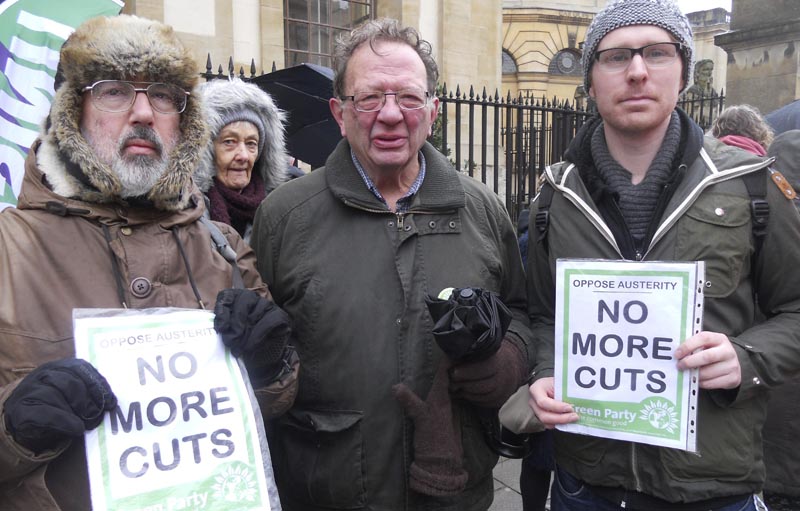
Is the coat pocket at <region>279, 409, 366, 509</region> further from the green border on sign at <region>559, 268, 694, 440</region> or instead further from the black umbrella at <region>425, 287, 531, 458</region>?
the green border on sign at <region>559, 268, 694, 440</region>

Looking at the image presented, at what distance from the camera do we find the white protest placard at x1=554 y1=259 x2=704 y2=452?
67.2 inches

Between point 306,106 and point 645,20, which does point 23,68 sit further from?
point 645,20

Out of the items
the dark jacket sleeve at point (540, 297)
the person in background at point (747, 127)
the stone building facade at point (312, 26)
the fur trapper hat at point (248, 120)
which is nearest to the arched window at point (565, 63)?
the stone building facade at point (312, 26)

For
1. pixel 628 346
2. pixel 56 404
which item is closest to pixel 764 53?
pixel 628 346

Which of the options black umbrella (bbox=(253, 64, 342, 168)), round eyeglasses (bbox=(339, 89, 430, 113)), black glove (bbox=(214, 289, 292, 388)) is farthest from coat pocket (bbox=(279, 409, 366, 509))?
black umbrella (bbox=(253, 64, 342, 168))

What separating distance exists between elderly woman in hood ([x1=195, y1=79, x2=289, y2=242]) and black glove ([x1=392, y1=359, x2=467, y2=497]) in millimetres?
1707

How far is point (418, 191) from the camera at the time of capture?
2.19 meters

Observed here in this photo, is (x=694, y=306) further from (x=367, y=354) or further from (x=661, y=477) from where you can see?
(x=367, y=354)

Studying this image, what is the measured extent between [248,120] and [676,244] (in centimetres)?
251

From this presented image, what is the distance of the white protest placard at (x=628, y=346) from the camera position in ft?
5.60

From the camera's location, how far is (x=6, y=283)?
1562mm

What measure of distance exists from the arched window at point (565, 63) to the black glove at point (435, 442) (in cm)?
3202

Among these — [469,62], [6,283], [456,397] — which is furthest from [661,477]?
[469,62]

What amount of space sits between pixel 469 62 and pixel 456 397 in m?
10.5
